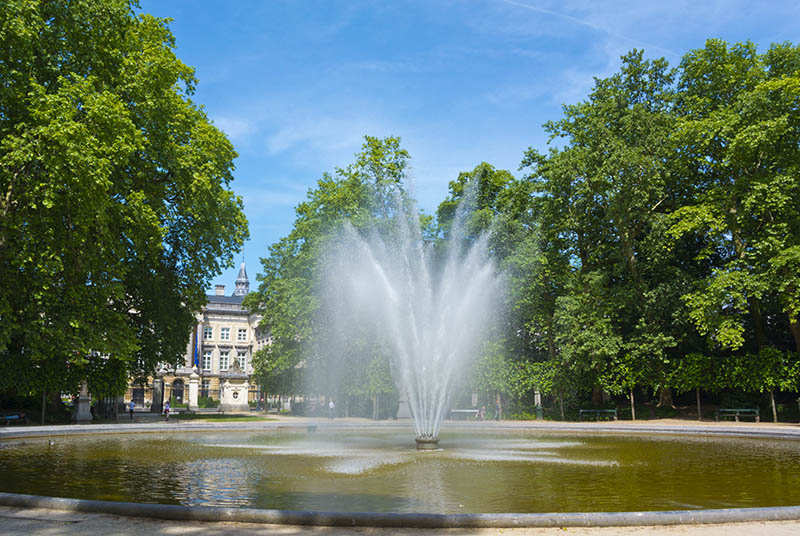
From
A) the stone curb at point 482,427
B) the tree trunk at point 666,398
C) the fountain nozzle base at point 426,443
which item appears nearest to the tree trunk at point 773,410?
the stone curb at point 482,427

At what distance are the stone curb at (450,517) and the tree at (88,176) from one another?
1585 cm

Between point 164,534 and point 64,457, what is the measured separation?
11.0 m

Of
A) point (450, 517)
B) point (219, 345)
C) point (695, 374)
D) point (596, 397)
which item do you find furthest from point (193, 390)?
point (450, 517)

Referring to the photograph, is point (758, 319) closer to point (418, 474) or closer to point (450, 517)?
point (418, 474)

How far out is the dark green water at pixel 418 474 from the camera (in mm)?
9891

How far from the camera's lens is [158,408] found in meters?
52.4

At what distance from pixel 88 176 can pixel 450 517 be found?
1788 cm

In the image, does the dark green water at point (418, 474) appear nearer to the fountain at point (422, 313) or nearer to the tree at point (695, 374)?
the fountain at point (422, 313)

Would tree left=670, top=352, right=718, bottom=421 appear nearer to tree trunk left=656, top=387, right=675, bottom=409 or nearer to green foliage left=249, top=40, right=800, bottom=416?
green foliage left=249, top=40, right=800, bottom=416

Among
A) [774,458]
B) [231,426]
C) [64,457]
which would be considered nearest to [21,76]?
[64,457]

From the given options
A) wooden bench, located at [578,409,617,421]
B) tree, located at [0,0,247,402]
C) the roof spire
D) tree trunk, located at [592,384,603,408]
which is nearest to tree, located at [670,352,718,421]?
wooden bench, located at [578,409,617,421]

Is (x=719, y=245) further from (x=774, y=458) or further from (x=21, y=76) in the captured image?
(x=21, y=76)

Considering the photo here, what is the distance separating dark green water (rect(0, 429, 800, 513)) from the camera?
32.4 ft

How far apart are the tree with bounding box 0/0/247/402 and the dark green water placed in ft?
17.7
